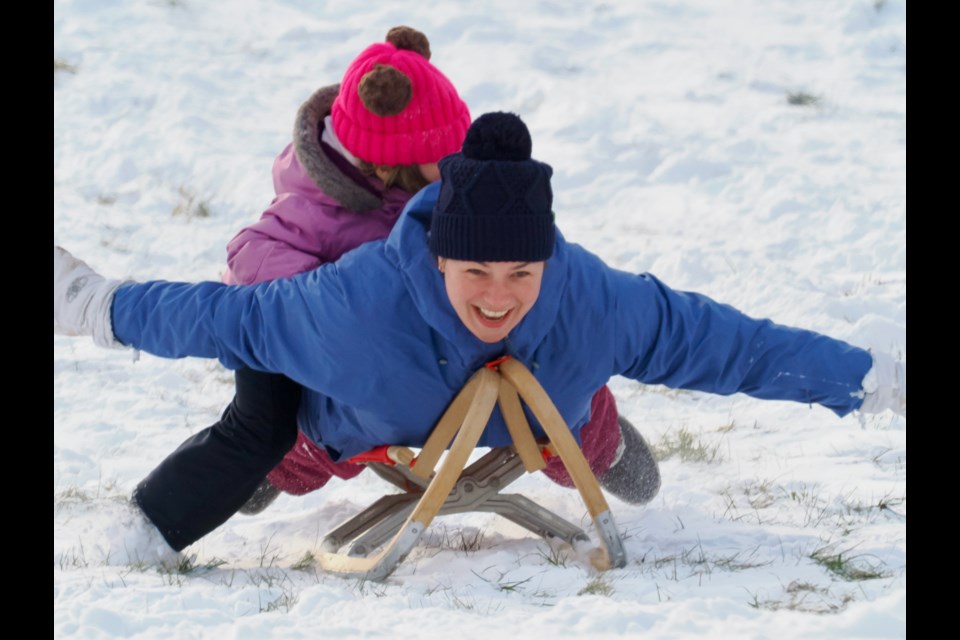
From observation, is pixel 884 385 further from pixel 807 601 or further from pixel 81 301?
pixel 81 301

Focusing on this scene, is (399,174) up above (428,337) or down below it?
above

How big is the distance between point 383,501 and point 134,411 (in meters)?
1.33

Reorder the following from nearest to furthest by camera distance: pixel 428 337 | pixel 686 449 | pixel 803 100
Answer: pixel 428 337, pixel 686 449, pixel 803 100

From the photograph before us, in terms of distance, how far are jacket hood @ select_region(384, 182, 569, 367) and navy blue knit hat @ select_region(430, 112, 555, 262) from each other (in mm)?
94

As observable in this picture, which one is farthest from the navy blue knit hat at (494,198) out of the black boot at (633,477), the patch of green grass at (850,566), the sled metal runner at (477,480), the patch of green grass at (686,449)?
the patch of green grass at (686,449)

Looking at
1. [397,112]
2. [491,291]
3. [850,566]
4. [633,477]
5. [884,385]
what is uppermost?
[397,112]

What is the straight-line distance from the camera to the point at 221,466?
321 centimetres

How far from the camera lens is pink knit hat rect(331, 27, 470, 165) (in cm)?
329

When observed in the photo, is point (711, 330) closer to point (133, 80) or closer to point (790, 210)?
point (790, 210)

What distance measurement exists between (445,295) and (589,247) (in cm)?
280

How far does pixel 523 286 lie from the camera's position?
287 centimetres

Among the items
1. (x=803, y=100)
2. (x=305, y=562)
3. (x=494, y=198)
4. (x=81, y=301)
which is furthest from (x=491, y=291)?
(x=803, y=100)

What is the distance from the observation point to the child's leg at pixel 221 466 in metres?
3.19

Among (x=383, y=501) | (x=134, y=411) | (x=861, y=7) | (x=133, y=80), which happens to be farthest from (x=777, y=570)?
(x=861, y=7)
